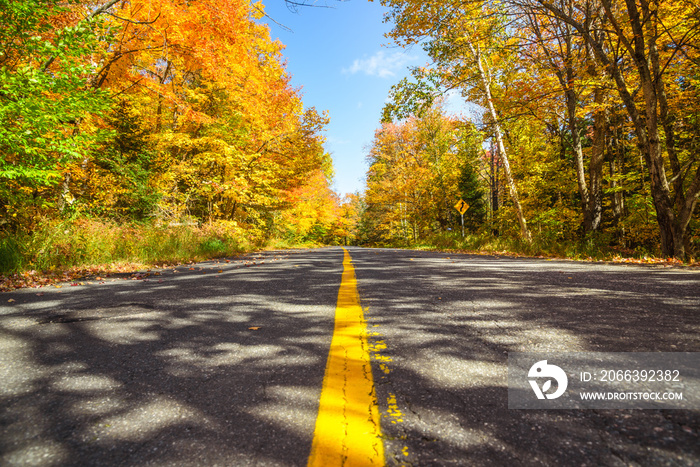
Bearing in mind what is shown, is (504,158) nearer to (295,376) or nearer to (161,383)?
(295,376)

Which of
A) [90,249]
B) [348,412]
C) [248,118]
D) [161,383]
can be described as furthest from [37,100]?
[248,118]

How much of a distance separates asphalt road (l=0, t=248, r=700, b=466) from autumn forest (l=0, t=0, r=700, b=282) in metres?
4.22

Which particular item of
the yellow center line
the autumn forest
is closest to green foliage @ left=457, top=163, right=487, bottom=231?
the autumn forest

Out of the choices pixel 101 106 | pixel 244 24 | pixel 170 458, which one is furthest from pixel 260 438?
pixel 244 24

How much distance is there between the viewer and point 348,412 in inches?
46.8

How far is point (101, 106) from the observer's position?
5.43m

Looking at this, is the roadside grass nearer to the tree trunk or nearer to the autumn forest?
the autumn forest

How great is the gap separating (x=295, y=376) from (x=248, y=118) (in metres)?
14.4

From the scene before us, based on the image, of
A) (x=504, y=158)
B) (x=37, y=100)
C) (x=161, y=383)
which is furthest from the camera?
(x=504, y=158)

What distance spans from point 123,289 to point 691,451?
5.14 meters

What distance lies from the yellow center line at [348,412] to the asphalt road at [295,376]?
0.13 ft

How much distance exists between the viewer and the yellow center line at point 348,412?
3.09ft

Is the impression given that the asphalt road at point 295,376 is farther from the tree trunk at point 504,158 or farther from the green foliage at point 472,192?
the green foliage at point 472,192

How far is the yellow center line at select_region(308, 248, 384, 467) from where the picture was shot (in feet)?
3.09
